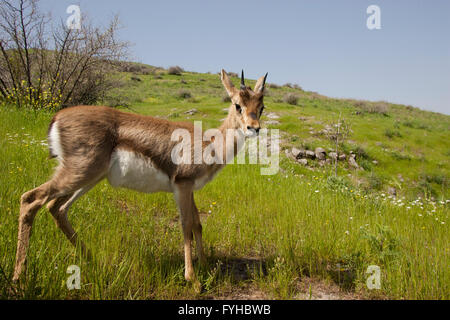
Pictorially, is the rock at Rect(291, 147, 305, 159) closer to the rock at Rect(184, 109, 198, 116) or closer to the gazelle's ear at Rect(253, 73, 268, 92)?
the rock at Rect(184, 109, 198, 116)

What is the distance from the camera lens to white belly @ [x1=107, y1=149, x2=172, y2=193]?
358cm

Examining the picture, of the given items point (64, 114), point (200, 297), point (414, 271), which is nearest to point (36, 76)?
point (64, 114)

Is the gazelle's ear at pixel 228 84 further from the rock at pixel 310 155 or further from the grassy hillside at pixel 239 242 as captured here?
the rock at pixel 310 155

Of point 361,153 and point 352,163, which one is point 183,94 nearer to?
point 361,153

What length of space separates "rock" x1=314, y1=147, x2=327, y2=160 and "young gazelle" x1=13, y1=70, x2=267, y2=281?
36.4 ft

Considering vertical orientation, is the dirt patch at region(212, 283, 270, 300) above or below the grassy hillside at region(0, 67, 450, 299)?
below

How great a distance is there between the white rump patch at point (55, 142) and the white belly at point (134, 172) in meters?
0.67

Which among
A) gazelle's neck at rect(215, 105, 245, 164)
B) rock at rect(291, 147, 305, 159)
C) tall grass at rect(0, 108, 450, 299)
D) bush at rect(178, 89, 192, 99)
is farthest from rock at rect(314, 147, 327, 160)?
bush at rect(178, 89, 192, 99)

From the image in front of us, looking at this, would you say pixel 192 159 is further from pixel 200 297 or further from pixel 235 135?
pixel 200 297

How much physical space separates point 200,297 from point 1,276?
2172 millimetres

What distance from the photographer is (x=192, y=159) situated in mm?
3953

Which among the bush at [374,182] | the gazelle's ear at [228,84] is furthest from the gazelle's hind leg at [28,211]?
the bush at [374,182]

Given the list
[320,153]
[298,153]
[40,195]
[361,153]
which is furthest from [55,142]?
[361,153]

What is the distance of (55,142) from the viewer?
3.52 meters
